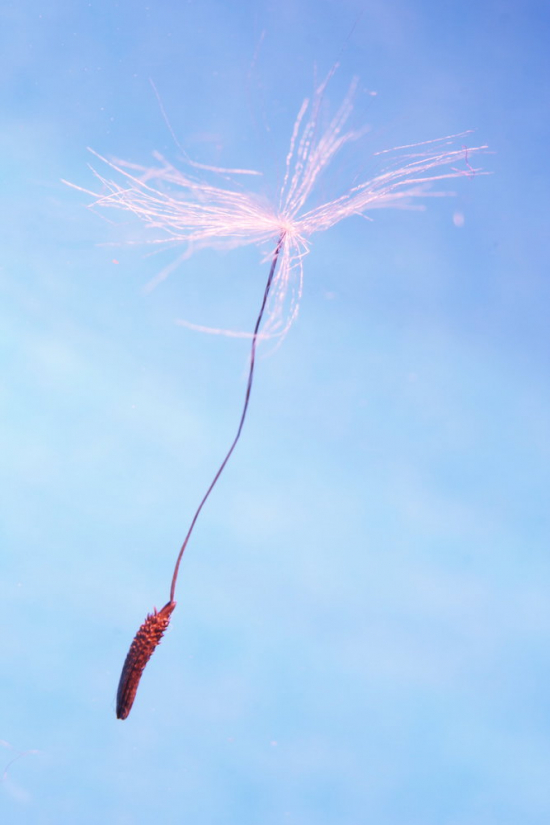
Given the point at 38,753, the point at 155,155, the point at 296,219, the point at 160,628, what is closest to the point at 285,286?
the point at 296,219

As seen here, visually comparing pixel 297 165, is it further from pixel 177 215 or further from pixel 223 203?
pixel 177 215

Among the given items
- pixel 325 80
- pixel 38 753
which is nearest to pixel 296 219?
pixel 325 80

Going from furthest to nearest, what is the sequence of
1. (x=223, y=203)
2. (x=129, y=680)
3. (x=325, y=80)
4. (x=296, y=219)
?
(x=325, y=80) < (x=223, y=203) < (x=296, y=219) < (x=129, y=680)

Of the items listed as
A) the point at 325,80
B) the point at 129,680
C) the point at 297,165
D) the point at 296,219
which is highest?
the point at 325,80

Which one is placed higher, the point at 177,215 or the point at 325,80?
the point at 325,80

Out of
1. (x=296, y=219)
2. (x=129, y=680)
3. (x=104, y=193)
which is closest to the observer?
(x=129, y=680)

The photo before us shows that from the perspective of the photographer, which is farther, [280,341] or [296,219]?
[280,341]
